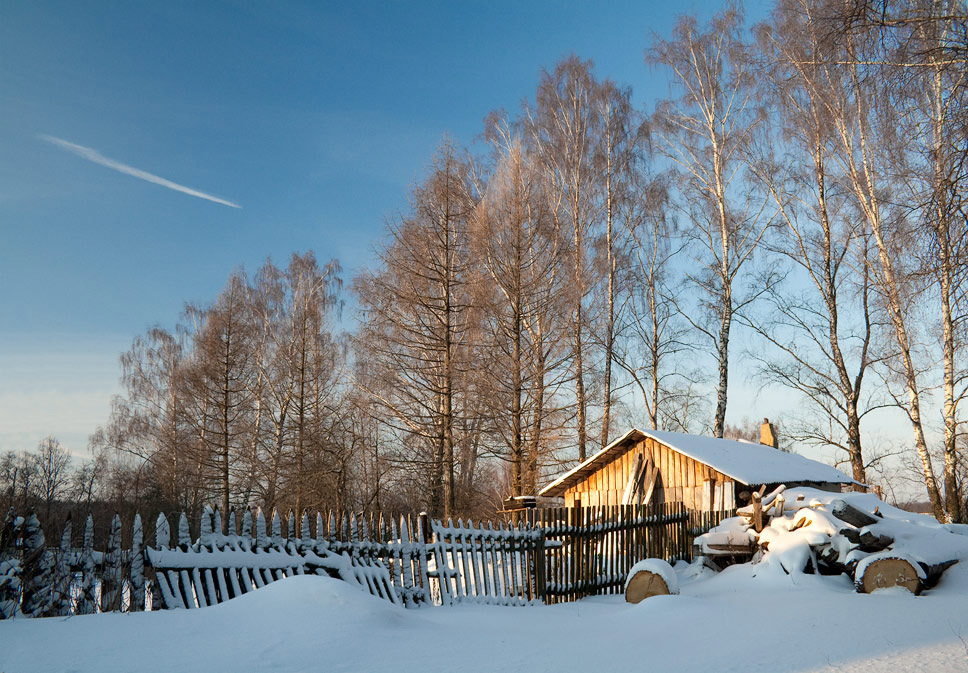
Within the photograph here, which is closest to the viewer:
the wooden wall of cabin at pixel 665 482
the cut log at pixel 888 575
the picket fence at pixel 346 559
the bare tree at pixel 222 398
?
the picket fence at pixel 346 559

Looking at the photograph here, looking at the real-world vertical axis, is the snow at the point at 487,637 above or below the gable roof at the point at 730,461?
below

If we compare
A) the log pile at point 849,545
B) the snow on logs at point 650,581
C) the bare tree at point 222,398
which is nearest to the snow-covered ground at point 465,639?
the snow on logs at point 650,581

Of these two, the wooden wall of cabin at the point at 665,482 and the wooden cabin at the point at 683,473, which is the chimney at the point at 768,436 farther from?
the wooden wall of cabin at the point at 665,482

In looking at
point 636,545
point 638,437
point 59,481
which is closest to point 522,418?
point 638,437

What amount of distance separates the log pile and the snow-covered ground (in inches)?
72.8

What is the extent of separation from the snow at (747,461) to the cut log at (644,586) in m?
6.34

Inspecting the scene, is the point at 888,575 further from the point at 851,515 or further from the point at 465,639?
the point at 465,639

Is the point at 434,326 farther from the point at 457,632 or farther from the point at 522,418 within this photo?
the point at 457,632

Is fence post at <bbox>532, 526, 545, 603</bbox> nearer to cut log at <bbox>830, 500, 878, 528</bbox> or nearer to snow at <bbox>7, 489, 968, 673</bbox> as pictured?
snow at <bbox>7, 489, 968, 673</bbox>

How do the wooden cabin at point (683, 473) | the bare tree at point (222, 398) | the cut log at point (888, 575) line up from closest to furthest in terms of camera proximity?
1. the cut log at point (888, 575)
2. the wooden cabin at point (683, 473)
3. the bare tree at point (222, 398)

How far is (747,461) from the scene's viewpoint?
17453mm

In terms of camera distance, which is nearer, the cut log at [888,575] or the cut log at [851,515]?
the cut log at [888,575]

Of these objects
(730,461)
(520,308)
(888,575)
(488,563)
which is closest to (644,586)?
(488,563)

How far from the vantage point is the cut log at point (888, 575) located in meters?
10.1
